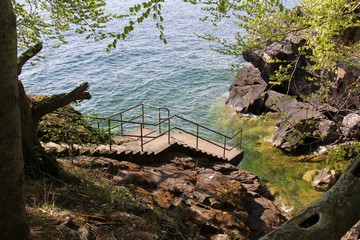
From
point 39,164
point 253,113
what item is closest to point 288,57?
point 253,113

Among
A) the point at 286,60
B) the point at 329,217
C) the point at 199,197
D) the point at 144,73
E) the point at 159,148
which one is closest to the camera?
the point at 329,217

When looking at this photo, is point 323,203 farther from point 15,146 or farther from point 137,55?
point 137,55

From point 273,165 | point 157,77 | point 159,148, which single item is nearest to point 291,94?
point 273,165

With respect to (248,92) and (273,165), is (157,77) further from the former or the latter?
(273,165)

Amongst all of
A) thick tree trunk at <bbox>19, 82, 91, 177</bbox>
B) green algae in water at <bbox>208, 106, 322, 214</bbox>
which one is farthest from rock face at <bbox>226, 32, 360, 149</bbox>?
thick tree trunk at <bbox>19, 82, 91, 177</bbox>

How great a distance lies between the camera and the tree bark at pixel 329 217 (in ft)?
7.85

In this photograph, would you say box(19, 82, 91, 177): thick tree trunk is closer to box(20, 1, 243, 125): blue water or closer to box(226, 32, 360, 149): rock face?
box(226, 32, 360, 149): rock face

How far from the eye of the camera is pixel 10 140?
3.40m

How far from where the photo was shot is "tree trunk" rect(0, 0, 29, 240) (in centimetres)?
318

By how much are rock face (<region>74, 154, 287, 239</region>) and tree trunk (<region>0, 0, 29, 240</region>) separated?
3.61 m

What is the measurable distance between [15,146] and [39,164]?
3.44 m

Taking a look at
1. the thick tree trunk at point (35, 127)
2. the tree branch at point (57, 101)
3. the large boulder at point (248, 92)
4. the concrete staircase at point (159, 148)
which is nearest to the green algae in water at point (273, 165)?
the large boulder at point (248, 92)

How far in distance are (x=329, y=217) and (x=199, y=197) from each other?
6831 mm

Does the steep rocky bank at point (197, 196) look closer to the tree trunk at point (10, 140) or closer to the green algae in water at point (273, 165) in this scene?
the green algae in water at point (273, 165)
